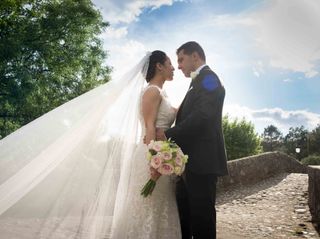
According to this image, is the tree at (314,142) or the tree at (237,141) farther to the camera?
the tree at (314,142)

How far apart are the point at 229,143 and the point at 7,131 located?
58.6 feet

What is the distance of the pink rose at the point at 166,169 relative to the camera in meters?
3.79

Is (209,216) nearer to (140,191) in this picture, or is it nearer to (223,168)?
(223,168)

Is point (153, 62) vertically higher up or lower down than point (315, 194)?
higher up

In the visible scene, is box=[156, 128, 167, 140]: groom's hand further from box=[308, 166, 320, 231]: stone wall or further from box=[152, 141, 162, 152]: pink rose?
box=[308, 166, 320, 231]: stone wall

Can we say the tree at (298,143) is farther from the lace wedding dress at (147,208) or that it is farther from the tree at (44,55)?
the lace wedding dress at (147,208)

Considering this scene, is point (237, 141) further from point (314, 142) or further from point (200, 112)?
point (314, 142)

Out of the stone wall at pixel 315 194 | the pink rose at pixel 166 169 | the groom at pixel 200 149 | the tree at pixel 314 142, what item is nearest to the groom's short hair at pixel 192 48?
the groom at pixel 200 149

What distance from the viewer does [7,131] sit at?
23.3 meters

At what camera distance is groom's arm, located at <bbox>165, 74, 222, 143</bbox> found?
401 centimetres

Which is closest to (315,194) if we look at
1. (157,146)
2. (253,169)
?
(157,146)

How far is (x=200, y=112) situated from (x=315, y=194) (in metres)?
3.99

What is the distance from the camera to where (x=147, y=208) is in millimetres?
4121

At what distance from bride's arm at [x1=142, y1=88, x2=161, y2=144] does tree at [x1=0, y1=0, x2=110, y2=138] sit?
16.0m
